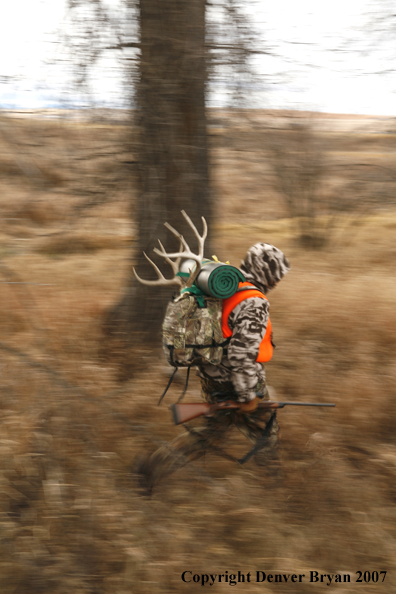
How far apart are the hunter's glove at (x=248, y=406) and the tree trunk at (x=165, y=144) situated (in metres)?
2.17

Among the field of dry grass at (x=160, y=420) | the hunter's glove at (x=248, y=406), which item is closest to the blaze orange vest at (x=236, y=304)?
the hunter's glove at (x=248, y=406)

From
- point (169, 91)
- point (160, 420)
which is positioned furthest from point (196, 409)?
point (169, 91)

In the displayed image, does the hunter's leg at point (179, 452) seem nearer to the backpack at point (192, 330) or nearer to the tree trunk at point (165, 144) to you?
the backpack at point (192, 330)

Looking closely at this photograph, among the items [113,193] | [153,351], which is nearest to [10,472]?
[153,351]

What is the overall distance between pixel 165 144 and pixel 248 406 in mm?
2896

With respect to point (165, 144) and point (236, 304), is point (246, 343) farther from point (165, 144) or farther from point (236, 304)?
point (165, 144)

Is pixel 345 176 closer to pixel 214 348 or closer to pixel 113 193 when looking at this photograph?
pixel 113 193

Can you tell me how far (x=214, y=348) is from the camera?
3.52m

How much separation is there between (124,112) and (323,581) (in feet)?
15.4

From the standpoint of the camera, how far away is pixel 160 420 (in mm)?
4543

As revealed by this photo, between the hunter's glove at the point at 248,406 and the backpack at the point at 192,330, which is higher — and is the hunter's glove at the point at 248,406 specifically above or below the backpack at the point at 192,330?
below

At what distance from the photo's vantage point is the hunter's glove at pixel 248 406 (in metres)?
3.65

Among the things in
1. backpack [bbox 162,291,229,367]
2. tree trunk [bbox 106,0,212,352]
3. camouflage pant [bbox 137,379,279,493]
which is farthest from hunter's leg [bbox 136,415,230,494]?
tree trunk [bbox 106,0,212,352]

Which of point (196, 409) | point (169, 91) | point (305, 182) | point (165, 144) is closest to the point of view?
point (196, 409)
